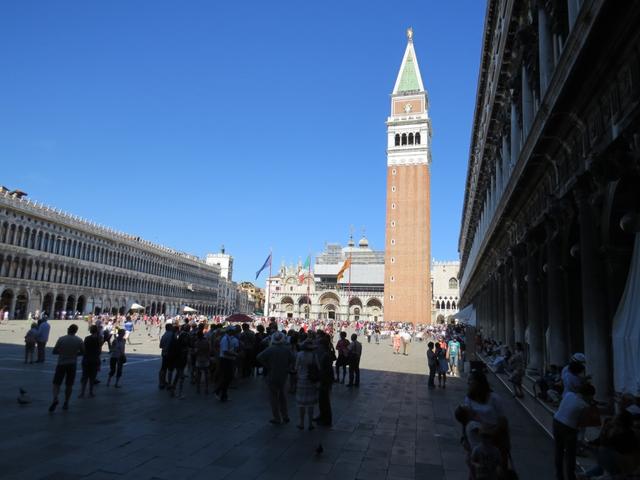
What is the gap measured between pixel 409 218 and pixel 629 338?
6412 centimetres

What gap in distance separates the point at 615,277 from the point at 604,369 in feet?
5.11

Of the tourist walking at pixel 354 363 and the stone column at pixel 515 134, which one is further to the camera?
the stone column at pixel 515 134

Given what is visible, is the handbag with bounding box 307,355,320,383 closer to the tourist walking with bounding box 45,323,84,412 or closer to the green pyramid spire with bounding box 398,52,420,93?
the tourist walking with bounding box 45,323,84,412

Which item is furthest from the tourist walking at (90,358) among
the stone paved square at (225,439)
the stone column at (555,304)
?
the stone column at (555,304)

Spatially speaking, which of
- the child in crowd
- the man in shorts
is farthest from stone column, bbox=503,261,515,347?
the child in crowd

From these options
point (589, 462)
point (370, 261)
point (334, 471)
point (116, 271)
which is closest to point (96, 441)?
point (334, 471)

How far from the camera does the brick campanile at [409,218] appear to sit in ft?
224

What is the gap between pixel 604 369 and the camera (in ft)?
23.8

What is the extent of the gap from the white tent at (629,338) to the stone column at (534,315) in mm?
4859

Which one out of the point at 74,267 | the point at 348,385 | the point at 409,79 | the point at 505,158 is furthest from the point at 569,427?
the point at 409,79

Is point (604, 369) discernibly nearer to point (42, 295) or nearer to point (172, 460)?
Result: point (172, 460)

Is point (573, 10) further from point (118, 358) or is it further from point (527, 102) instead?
point (118, 358)

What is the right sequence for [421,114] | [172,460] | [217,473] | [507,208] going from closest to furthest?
[217,473], [172,460], [507,208], [421,114]

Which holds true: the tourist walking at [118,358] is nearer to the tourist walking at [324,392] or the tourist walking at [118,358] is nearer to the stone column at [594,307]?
the tourist walking at [324,392]
